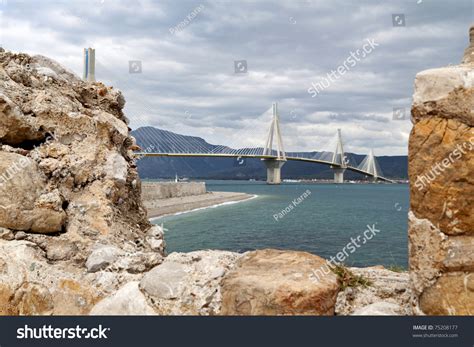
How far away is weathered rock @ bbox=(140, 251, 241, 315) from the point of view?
2.82m

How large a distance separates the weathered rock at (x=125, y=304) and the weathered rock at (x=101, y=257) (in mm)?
316

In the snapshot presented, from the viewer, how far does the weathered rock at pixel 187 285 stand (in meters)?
2.82

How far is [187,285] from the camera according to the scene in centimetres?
293

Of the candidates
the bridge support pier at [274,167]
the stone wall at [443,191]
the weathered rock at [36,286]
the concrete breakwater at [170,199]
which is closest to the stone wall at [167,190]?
the concrete breakwater at [170,199]

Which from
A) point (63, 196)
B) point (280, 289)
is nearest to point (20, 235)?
point (63, 196)

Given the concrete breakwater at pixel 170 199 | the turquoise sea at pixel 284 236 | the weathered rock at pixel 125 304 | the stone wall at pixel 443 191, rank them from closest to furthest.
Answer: the stone wall at pixel 443 191
the weathered rock at pixel 125 304
the turquoise sea at pixel 284 236
the concrete breakwater at pixel 170 199

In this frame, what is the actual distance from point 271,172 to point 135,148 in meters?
79.4

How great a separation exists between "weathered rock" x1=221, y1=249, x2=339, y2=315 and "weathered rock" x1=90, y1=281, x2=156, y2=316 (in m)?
0.50

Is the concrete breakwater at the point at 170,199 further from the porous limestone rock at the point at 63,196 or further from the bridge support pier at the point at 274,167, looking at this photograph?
the porous limestone rock at the point at 63,196

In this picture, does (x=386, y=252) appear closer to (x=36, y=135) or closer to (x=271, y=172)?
(x=36, y=135)

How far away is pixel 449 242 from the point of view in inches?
92.4

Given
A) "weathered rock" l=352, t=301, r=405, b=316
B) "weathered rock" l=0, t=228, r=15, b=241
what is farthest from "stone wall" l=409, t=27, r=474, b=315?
"weathered rock" l=0, t=228, r=15, b=241

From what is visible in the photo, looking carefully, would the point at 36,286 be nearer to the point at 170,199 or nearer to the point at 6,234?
the point at 6,234

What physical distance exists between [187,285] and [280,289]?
2.16ft
